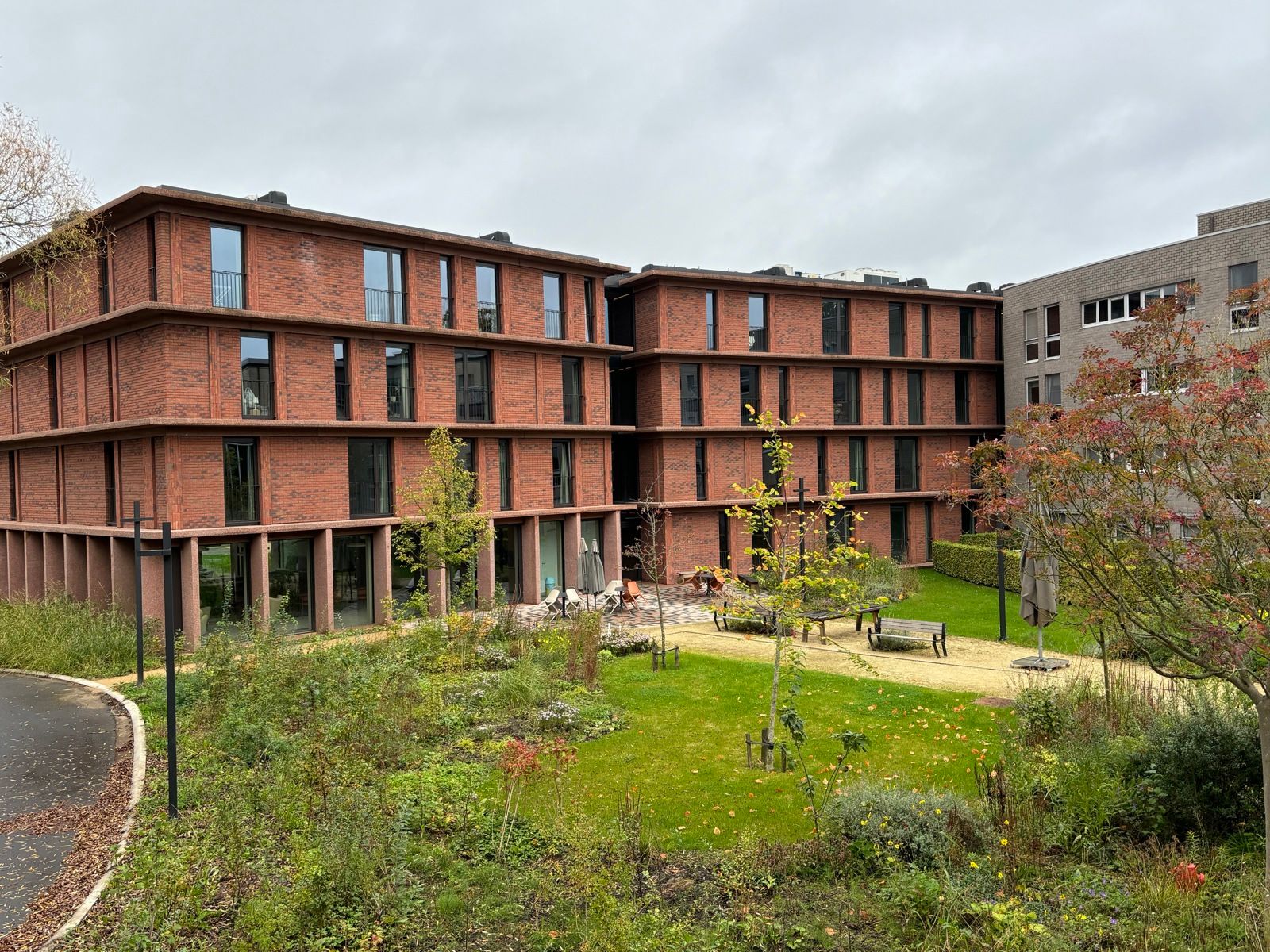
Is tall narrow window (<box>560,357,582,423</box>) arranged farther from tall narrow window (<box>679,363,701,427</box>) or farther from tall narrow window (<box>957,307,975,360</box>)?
tall narrow window (<box>957,307,975,360</box>)

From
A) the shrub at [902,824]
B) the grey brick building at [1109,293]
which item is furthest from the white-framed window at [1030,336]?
the shrub at [902,824]

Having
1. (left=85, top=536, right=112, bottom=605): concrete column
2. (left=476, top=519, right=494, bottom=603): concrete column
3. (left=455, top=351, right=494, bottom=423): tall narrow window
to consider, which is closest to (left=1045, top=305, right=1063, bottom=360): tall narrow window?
(left=455, top=351, right=494, bottom=423): tall narrow window

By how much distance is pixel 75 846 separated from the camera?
342 inches

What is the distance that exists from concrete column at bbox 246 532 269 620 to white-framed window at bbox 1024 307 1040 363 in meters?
28.3

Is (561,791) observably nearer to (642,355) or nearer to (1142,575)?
(1142,575)

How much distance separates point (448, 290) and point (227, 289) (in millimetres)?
6041

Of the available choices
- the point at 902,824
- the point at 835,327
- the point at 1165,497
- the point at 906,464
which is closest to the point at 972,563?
the point at 906,464

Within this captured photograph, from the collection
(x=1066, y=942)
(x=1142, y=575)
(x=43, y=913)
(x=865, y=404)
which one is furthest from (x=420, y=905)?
(x=865, y=404)

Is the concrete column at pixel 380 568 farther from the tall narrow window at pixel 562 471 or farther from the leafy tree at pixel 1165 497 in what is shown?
the leafy tree at pixel 1165 497

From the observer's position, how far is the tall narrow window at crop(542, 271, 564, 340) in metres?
27.4

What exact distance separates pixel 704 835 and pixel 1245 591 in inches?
205

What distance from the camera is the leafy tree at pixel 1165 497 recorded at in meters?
6.82

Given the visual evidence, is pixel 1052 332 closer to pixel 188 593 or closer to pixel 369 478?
pixel 369 478

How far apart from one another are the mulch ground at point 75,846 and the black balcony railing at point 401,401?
1362 centimetres
